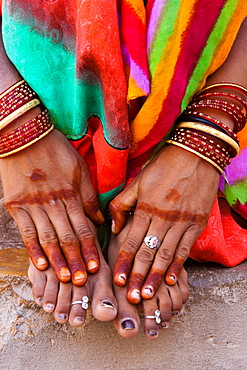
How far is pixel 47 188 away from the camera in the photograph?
98cm

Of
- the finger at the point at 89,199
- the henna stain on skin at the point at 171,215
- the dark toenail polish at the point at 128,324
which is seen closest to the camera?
the dark toenail polish at the point at 128,324

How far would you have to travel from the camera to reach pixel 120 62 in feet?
3.01

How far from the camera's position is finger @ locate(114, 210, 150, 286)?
0.87m

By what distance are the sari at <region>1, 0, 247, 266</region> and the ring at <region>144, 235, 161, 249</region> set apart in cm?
17

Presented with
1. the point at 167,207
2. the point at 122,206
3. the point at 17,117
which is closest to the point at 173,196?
the point at 167,207

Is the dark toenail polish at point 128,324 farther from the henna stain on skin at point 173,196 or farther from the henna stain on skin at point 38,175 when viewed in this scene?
the henna stain on skin at point 38,175

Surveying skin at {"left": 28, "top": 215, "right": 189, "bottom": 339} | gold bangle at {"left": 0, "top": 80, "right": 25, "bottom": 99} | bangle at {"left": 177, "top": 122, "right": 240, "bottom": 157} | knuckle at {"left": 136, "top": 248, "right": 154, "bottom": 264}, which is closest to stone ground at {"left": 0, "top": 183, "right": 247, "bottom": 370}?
skin at {"left": 28, "top": 215, "right": 189, "bottom": 339}

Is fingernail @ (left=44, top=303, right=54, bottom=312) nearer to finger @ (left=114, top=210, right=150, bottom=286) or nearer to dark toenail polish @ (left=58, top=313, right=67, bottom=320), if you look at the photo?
dark toenail polish @ (left=58, top=313, right=67, bottom=320)

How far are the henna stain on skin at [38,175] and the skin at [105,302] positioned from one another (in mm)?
234

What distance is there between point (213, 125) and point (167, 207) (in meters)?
0.24

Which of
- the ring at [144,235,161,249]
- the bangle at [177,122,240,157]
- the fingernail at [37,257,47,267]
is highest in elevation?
the bangle at [177,122,240,157]

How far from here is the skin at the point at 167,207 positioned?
0.88 metres

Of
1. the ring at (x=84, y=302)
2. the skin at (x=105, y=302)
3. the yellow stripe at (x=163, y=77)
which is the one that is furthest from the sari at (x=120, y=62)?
the ring at (x=84, y=302)

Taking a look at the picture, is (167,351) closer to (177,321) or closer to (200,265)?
(177,321)
